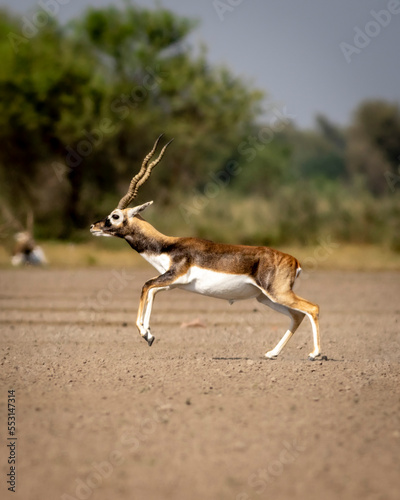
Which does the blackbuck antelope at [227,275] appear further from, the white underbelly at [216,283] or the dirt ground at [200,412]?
the dirt ground at [200,412]

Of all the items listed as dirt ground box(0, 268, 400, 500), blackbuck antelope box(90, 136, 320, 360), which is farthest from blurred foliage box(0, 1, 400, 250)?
blackbuck antelope box(90, 136, 320, 360)

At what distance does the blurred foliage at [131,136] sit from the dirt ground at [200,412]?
64.4ft

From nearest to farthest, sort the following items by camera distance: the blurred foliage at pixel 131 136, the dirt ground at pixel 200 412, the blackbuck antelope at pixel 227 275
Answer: the dirt ground at pixel 200 412 < the blackbuck antelope at pixel 227 275 < the blurred foliage at pixel 131 136

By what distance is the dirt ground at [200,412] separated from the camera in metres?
6.16

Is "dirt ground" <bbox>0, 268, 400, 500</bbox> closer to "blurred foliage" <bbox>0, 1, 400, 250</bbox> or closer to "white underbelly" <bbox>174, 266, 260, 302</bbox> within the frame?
"white underbelly" <bbox>174, 266, 260, 302</bbox>

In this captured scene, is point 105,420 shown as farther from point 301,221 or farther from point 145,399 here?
point 301,221

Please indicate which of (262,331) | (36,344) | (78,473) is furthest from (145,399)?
(262,331)

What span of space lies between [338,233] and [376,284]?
34.4 feet

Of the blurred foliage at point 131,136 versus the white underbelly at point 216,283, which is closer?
the white underbelly at point 216,283

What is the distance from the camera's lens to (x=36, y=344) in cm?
1273

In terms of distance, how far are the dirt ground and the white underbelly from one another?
852mm

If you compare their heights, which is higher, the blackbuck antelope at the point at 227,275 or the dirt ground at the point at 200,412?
the blackbuck antelope at the point at 227,275

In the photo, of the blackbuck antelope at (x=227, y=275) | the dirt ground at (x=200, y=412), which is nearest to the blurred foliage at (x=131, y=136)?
the dirt ground at (x=200, y=412)

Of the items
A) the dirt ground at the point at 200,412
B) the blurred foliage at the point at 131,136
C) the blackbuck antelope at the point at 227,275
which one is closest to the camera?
the dirt ground at the point at 200,412
